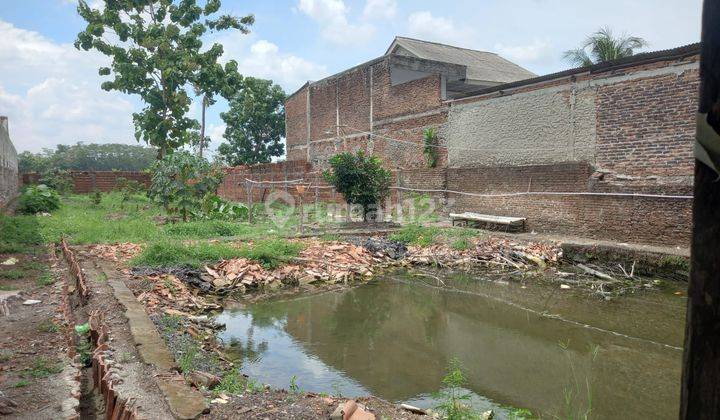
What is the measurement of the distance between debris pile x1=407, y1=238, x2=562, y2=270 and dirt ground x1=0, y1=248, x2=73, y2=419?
6.50 metres

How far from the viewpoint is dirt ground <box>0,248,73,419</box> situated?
3.01m

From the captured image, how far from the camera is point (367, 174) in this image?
1289 cm

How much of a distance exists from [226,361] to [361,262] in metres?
5.04

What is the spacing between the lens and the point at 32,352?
3949 mm

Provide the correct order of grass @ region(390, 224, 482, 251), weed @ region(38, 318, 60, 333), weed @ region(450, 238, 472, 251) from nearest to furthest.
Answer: weed @ region(38, 318, 60, 333), weed @ region(450, 238, 472, 251), grass @ region(390, 224, 482, 251)

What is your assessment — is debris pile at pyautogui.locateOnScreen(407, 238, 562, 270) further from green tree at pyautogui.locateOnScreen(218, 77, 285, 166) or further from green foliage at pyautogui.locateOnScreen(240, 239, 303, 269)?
green tree at pyautogui.locateOnScreen(218, 77, 285, 166)

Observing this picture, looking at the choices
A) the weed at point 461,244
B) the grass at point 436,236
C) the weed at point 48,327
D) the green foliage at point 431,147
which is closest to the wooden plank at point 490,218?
the grass at point 436,236

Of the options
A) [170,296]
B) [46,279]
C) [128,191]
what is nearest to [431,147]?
[170,296]

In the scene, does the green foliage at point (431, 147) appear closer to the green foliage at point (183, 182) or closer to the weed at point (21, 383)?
the green foliage at point (183, 182)

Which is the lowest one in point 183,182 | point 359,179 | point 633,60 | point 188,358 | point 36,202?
point 188,358

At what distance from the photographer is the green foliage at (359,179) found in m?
12.8

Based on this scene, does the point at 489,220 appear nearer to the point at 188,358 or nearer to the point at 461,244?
the point at 461,244

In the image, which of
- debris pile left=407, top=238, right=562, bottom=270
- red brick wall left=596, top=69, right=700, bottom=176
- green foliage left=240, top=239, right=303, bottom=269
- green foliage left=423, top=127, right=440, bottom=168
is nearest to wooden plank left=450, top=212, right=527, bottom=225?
debris pile left=407, top=238, right=562, bottom=270

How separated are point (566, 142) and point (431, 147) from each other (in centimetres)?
508
